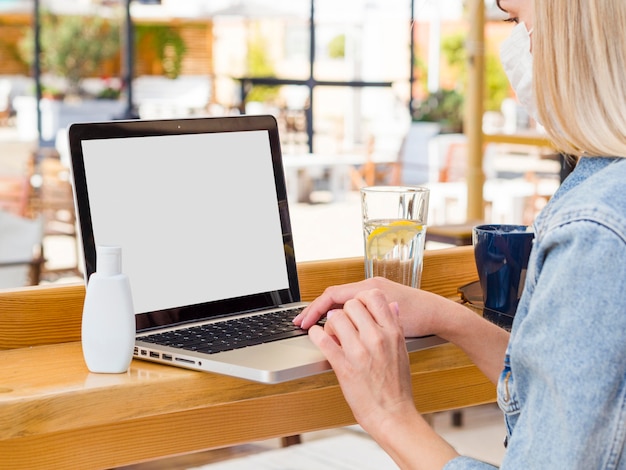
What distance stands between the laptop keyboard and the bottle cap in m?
0.13

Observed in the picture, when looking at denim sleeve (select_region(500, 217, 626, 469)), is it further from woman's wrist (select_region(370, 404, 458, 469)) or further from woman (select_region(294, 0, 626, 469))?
woman's wrist (select_region(370, 404, 458, 469))

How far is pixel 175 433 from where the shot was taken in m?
1.23

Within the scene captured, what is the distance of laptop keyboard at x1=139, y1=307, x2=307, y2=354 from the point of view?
3.61ft

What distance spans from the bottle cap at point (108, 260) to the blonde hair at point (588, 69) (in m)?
0.49

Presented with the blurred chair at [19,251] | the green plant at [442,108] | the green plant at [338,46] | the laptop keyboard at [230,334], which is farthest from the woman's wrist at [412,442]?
the green plant at [338,46]

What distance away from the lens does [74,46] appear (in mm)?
15344

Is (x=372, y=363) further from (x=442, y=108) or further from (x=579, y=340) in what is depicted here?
(x=442, y=108)

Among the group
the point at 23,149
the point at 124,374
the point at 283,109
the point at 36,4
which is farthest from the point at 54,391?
the point at 23,149

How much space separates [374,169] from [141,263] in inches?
275

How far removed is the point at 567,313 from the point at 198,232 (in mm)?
651

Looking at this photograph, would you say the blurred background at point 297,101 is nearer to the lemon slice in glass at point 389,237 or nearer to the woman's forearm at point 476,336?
the lemon slice in glass at point 389,237

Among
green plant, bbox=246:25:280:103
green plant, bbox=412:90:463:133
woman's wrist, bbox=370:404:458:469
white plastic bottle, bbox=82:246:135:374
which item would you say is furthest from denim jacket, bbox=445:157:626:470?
green plant, bbox=246:25:280:103

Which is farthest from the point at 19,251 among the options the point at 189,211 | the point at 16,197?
the point at 189,211

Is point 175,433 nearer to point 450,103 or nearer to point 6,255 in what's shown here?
point 6,255
